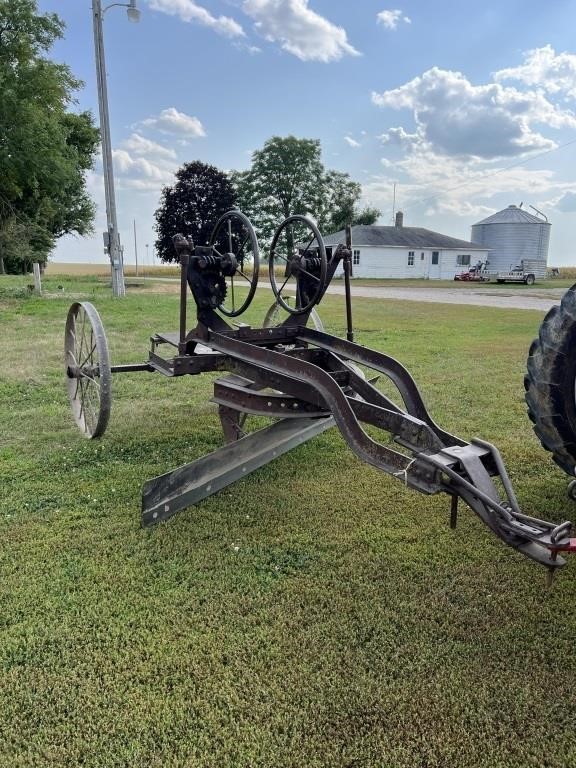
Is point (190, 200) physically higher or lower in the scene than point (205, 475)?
higher

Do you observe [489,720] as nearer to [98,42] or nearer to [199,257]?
[199,257]

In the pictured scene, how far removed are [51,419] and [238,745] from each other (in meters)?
4.04

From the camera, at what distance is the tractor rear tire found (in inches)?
121

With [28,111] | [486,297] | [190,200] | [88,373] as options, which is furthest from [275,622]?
[190,200]

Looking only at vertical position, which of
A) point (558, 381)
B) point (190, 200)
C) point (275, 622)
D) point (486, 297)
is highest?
point (190, 200)

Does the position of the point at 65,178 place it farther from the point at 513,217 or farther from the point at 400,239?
the point at 513,217

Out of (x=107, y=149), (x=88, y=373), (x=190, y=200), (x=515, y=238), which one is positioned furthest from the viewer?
(x=515, y=238)

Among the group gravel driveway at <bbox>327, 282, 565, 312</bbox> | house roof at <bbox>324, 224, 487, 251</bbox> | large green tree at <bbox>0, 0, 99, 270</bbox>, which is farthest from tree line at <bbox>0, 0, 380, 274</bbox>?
gravel driveway at <bbox>327, 282, 565, 312</bbox>

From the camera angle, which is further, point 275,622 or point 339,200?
point 339,200

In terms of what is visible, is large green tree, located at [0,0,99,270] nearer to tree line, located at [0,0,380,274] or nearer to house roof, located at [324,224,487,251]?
tree line, located at [0,0,380,274]

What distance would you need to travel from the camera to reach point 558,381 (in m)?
3.10

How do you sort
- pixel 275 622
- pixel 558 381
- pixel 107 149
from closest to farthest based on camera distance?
pixel 275 622 → pixel 558 381 → pixel 107 149

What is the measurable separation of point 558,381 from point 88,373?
3.46m

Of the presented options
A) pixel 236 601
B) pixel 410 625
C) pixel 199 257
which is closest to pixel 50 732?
pixel 236 601
